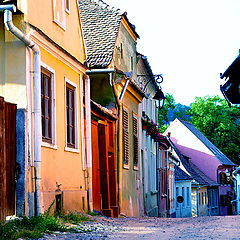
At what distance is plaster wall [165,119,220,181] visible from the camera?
54938mm

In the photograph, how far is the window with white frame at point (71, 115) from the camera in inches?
525

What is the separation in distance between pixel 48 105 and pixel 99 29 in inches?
292

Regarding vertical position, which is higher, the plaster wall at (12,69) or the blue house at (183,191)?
the plaster wall at (12,69)

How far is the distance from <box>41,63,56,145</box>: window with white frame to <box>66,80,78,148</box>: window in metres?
1.22

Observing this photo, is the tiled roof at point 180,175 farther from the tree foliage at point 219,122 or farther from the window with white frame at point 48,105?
the window with white frame at point 48,105

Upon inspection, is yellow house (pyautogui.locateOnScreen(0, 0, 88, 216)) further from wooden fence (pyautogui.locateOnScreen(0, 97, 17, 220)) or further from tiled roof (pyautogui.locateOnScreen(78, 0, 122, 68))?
tiled roof (pyautogui.locateOnScreen(78, 0, 122, 68))

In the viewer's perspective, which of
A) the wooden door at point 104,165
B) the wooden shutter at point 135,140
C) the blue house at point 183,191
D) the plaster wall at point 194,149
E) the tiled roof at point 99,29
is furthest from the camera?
the plaster wall at point 194,149

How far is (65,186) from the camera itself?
41.3 feet

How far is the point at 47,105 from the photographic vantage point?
11836mm

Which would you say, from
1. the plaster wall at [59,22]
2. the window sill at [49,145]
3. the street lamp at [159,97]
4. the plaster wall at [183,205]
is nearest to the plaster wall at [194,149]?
the plaster wall at [183,205]

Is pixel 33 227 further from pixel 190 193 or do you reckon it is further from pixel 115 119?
pixel 190 193

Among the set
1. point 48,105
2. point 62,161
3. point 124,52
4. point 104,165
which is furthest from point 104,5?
point 62,161

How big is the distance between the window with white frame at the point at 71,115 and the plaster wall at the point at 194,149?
136 feet

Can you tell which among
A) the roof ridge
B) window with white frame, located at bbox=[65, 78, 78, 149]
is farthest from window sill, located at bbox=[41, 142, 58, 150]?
the roof ridge
